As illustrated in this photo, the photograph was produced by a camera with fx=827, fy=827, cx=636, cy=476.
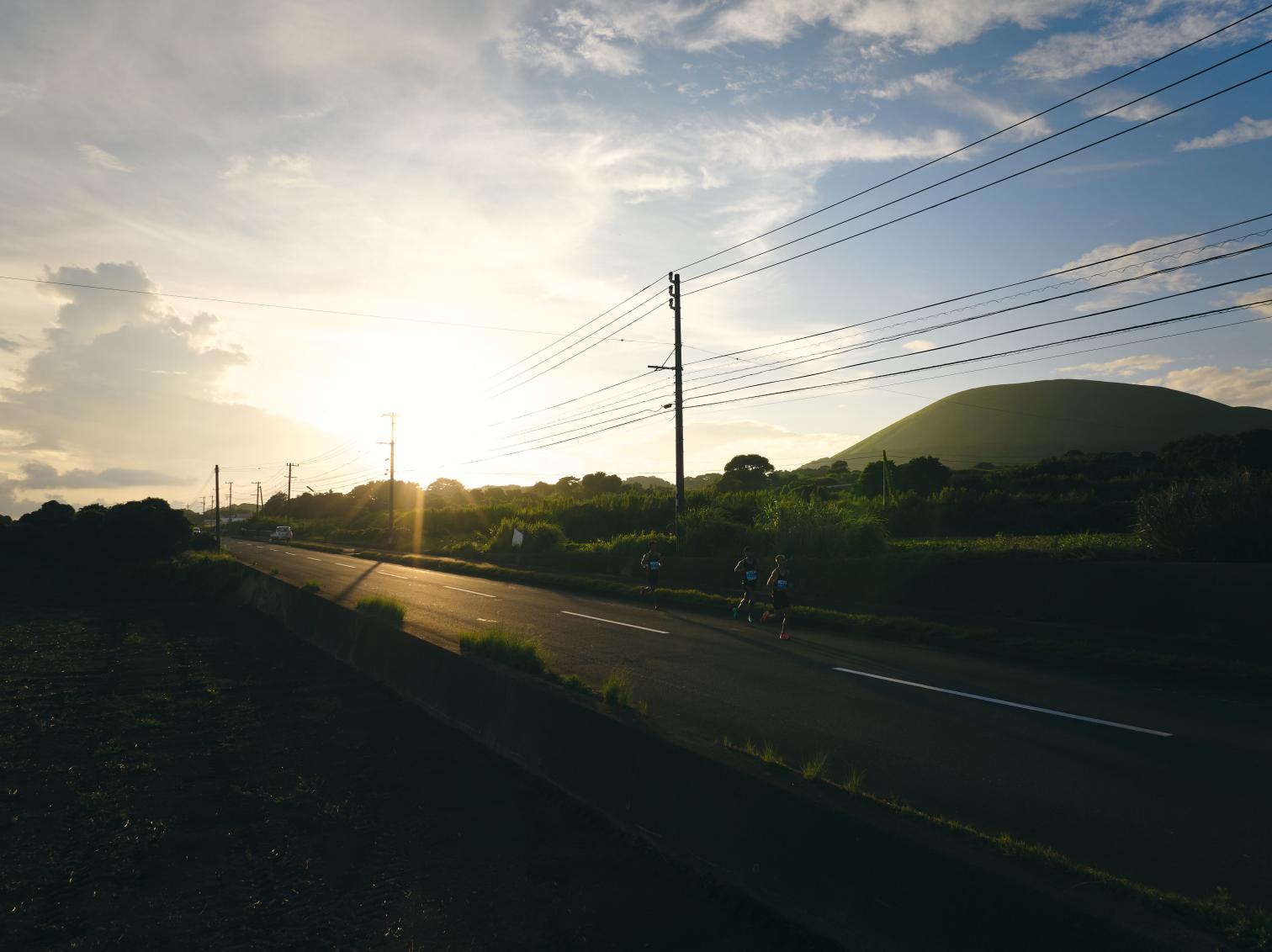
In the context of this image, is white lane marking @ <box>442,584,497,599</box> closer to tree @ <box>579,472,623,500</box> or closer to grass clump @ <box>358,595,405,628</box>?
grass clump @ <box>358,595,405,628</box>

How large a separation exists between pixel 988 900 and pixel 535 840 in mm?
3010

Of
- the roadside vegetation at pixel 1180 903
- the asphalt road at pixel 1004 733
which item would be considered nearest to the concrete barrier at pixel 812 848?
the roadside vegetation at pixel 1180 903

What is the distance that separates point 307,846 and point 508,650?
430 cm

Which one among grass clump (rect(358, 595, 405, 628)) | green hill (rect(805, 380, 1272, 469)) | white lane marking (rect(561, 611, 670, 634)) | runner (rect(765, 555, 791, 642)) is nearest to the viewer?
grass clump (rect(358, 595, 405, 628))

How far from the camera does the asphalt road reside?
5.45 m

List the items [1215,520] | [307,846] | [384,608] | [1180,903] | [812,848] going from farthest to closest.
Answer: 1. [1215,520]
2. [384,608]
3. [307,846]
4. [812,848]
5. [1180,903]

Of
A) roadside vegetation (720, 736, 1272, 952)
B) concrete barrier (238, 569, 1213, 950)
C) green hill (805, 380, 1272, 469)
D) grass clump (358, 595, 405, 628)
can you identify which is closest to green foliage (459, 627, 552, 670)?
concrete barrier (238, 569, 1213, 950)

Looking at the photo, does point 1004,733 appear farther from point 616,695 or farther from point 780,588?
point 780,588

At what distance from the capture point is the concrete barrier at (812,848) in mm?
3232

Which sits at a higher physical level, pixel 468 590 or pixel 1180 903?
pixel 1180 903

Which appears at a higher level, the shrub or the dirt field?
the shrub

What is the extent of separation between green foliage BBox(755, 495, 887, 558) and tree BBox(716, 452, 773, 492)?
6515 centimetres

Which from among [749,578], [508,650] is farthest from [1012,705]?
[749,578]

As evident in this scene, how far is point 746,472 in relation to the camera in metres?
113
